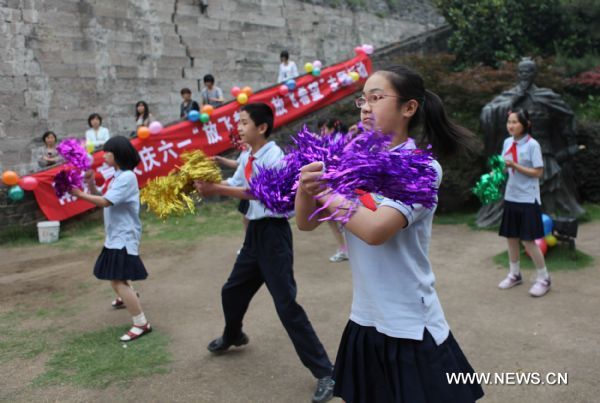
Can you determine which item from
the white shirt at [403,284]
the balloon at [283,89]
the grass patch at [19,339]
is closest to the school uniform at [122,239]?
the grass patch at [19,339]

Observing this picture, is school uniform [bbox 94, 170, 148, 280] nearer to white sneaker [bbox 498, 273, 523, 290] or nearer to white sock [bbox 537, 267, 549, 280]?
white sneaker [bbox 498, 273, 523, 290]

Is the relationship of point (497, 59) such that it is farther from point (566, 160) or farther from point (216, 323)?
point (216, 323)

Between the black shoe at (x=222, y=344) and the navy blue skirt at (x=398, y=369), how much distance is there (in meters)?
1.93

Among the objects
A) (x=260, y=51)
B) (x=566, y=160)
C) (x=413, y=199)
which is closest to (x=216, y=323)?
(x=413, y=199)

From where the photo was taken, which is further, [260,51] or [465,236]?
[260,51]

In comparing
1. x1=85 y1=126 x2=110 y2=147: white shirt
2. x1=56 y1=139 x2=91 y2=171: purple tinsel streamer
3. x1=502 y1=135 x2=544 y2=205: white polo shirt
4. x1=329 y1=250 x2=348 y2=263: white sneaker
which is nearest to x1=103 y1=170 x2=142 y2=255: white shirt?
x1=56 y1=139 x2=91 y2=171: purple tinsel streamer

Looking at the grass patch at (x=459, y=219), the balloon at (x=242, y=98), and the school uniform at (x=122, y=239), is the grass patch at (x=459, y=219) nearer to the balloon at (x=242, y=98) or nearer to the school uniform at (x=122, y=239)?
the balloon at (x=242, y=98)

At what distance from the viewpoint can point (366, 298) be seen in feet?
6.65

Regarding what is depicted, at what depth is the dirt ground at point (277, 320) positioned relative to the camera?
344cm

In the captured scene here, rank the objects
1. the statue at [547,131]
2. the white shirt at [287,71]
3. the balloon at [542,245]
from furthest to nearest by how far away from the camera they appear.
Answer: the white shirt at [287,71], the statue at [547,131], the balloon at [542,245]

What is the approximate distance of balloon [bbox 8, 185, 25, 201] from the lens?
7.88 m

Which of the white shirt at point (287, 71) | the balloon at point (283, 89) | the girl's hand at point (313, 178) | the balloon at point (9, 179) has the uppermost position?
the white shirt at point (287, 71)

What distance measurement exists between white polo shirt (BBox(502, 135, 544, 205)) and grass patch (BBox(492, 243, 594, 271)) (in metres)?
1.19

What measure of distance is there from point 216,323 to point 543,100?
17.1 feet
